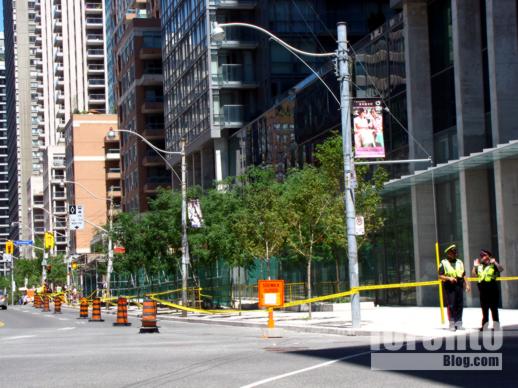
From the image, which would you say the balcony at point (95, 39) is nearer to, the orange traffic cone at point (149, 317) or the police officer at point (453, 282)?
the orange traffic cone at point (149, 317)

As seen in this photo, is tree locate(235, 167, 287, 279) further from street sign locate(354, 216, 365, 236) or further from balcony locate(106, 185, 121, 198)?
balcony locate(106, 185, 121, 198)

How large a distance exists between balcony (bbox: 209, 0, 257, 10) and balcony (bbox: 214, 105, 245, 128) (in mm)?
6754

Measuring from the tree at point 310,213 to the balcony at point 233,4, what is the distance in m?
35.2

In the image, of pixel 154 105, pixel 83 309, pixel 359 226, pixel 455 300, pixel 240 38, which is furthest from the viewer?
pixel 154 105

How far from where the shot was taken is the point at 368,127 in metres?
26.1

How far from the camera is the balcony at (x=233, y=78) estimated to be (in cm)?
7244

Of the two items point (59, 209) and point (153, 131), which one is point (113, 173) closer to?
point (153, 131)

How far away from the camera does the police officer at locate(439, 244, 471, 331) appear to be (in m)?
22.3

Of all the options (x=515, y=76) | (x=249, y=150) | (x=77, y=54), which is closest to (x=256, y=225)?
(x=515, y=76)

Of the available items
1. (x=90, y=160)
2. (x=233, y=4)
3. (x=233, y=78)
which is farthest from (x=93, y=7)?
(x=233, y=78)

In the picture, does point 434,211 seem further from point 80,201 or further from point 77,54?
point 77,54

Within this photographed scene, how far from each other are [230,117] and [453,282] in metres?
51.3

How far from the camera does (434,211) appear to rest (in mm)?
40938

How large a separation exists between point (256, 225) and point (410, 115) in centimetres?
804
